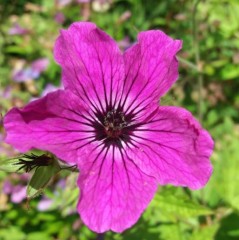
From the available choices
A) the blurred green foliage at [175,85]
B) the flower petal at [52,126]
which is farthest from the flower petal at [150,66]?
the blurred green foliage at [175,85]

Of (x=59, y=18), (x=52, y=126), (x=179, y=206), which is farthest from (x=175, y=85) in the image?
(x=52, y=126)

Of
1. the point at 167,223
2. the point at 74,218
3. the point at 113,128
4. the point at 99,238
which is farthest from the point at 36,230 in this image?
the point at 113,128

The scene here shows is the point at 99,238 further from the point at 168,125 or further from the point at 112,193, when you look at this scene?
the point at 168,125

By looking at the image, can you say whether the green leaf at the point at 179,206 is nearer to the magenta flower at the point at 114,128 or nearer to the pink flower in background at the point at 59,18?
the magenta flower at the point at 114,128

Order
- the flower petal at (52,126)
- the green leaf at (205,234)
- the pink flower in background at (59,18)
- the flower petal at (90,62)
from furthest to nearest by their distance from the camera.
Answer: the pink flower in background at (59,18) → the green leaf at (205,234) → the flower petal at (90,62) → the flower petal at (52,126)

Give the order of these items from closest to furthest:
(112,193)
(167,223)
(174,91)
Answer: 1. (112,193)
2. (167,223)
3. (174,91)

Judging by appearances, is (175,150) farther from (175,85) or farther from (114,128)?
(175,85)
